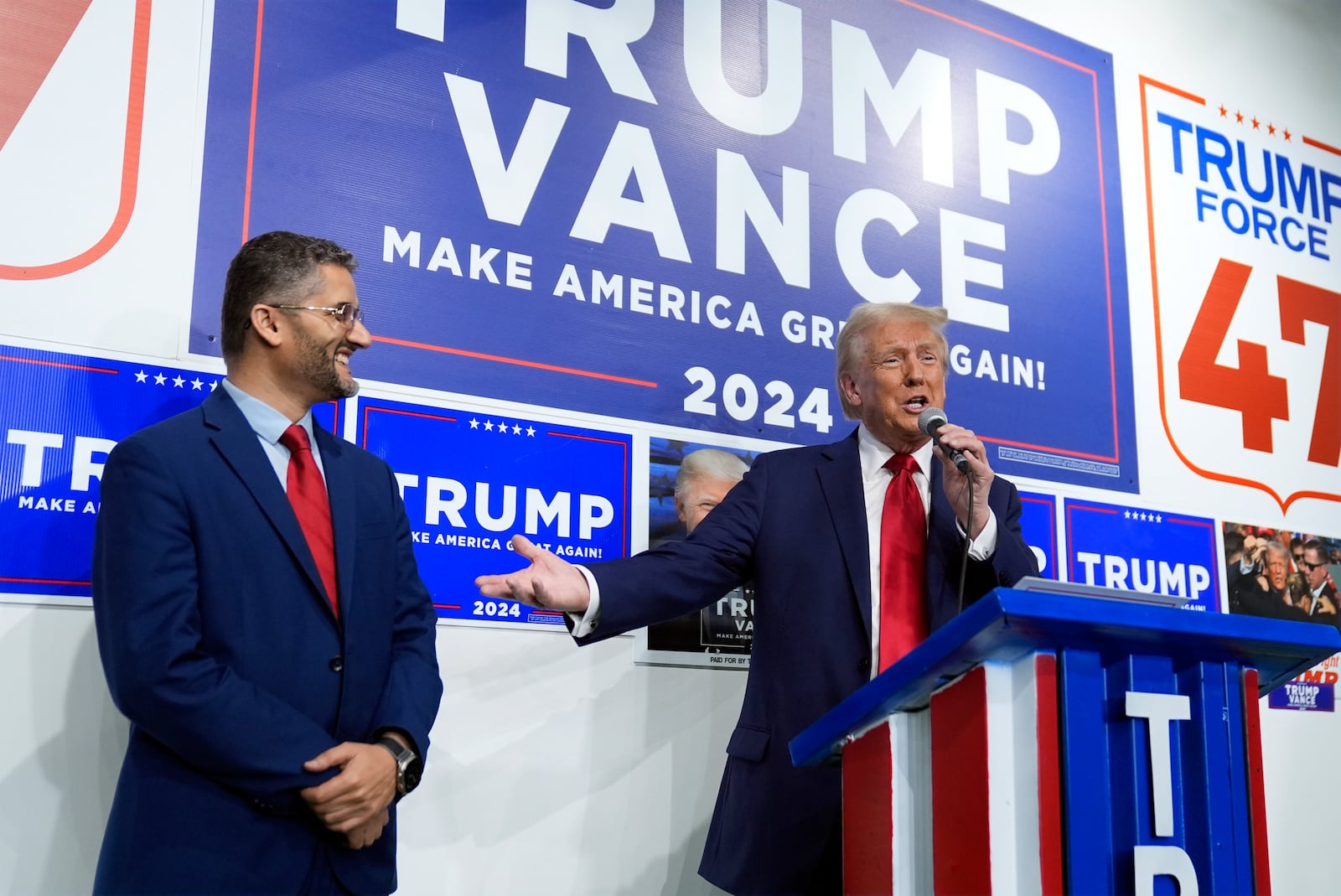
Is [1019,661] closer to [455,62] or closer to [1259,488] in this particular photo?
[455,62]

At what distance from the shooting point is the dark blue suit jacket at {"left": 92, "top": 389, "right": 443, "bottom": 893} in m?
1.66

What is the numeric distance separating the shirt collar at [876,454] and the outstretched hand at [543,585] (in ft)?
2.48

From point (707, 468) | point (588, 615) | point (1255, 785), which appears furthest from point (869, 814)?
point (707, 468)

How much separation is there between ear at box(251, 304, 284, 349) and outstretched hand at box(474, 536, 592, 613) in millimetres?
578

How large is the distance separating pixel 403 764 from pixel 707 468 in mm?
1334

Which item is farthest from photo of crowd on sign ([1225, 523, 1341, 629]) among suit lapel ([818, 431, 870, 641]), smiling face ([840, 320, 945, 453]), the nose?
the nose

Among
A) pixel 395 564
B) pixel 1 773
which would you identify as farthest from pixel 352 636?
pixel 1 773

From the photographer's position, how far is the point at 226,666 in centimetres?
172

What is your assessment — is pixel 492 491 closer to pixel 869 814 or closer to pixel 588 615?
pixel 588 615

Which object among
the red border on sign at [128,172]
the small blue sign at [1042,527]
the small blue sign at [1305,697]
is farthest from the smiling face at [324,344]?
the small blue sign at [1305,697]

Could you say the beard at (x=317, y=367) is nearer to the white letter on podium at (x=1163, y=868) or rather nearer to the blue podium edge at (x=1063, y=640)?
the blue podium edge at (x=1063, y=640)

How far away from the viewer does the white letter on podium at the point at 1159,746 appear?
133 cm

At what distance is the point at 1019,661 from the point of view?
130 centimetres

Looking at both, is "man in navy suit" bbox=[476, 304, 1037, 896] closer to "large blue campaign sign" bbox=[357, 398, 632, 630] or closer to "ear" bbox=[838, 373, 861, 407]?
"ear" bbox=[838, 373, 861, 407]
